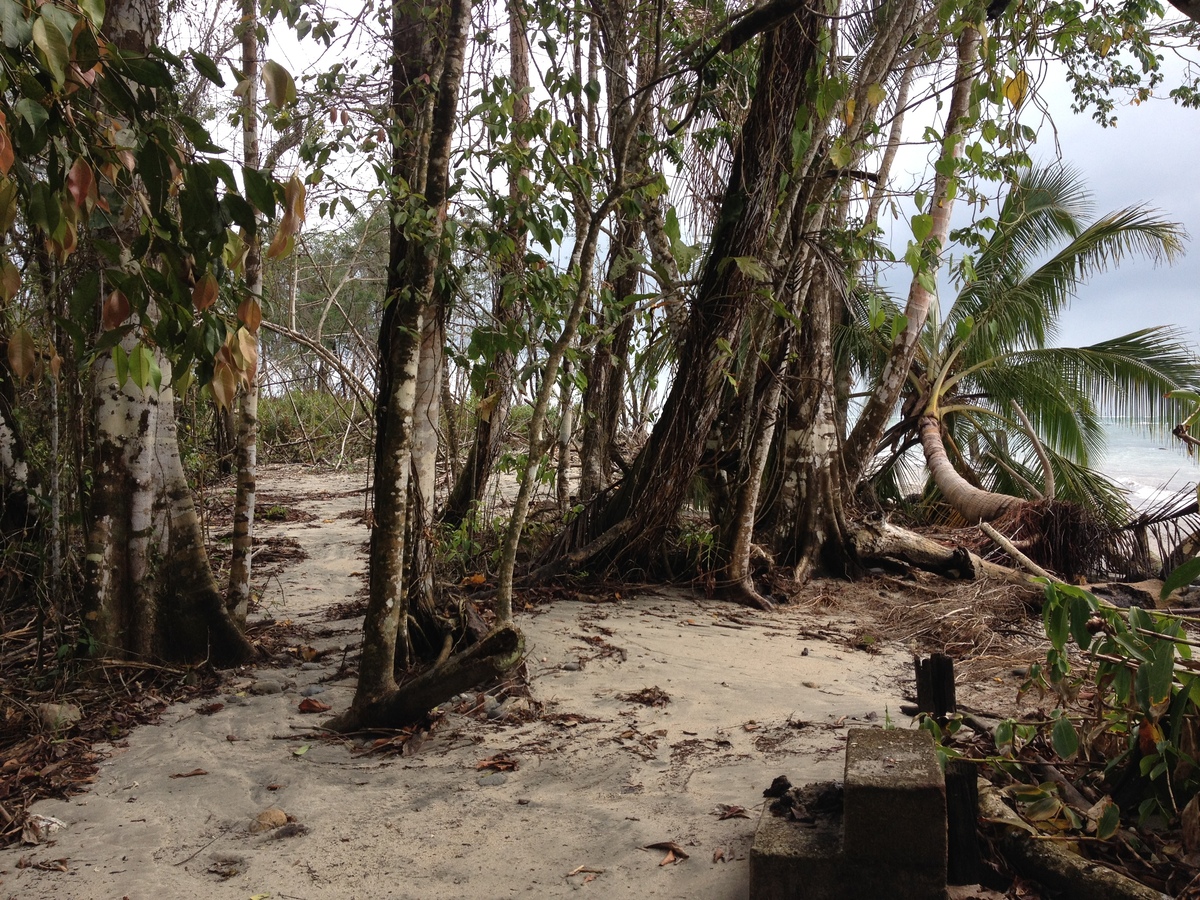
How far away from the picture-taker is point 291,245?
1.82 metres

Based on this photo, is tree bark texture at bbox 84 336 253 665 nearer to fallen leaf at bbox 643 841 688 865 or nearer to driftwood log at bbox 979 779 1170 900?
fallen leaf at bbox 643 841 688 865

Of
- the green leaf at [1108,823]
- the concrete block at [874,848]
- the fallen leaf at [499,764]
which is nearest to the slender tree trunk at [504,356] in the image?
the fallen leaf at [499,764]

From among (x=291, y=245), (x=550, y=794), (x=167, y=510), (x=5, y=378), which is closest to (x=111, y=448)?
(x=167, y=510)

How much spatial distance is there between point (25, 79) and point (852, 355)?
10.0 m

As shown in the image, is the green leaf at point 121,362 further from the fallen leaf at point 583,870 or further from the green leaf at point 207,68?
the fallen leaf at point 583,870

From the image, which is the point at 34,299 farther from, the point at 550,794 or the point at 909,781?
the point at 909,781

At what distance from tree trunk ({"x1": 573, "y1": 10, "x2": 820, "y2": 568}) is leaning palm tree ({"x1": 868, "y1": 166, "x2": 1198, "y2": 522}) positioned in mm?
4252

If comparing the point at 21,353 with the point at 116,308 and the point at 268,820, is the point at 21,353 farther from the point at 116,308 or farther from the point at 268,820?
the point at 268,820

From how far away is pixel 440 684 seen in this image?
3469mm

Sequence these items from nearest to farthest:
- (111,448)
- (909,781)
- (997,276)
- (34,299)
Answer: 1. (909,781)
2. (111,448)
3. (34,299)
4. (997,276)

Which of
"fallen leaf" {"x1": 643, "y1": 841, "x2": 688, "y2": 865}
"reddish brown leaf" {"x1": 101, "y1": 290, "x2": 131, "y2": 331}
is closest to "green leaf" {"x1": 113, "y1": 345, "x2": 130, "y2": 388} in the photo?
"reddish brown leaf" {"x1": 101, "y1": 290, "x2": 131, "y2": 331}

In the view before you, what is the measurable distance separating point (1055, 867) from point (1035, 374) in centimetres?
886

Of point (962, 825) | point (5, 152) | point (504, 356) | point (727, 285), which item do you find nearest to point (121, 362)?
point (5, 152)

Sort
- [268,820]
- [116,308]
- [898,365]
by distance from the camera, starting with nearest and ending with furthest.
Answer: [116,308]
[268,820]
[898,365]
